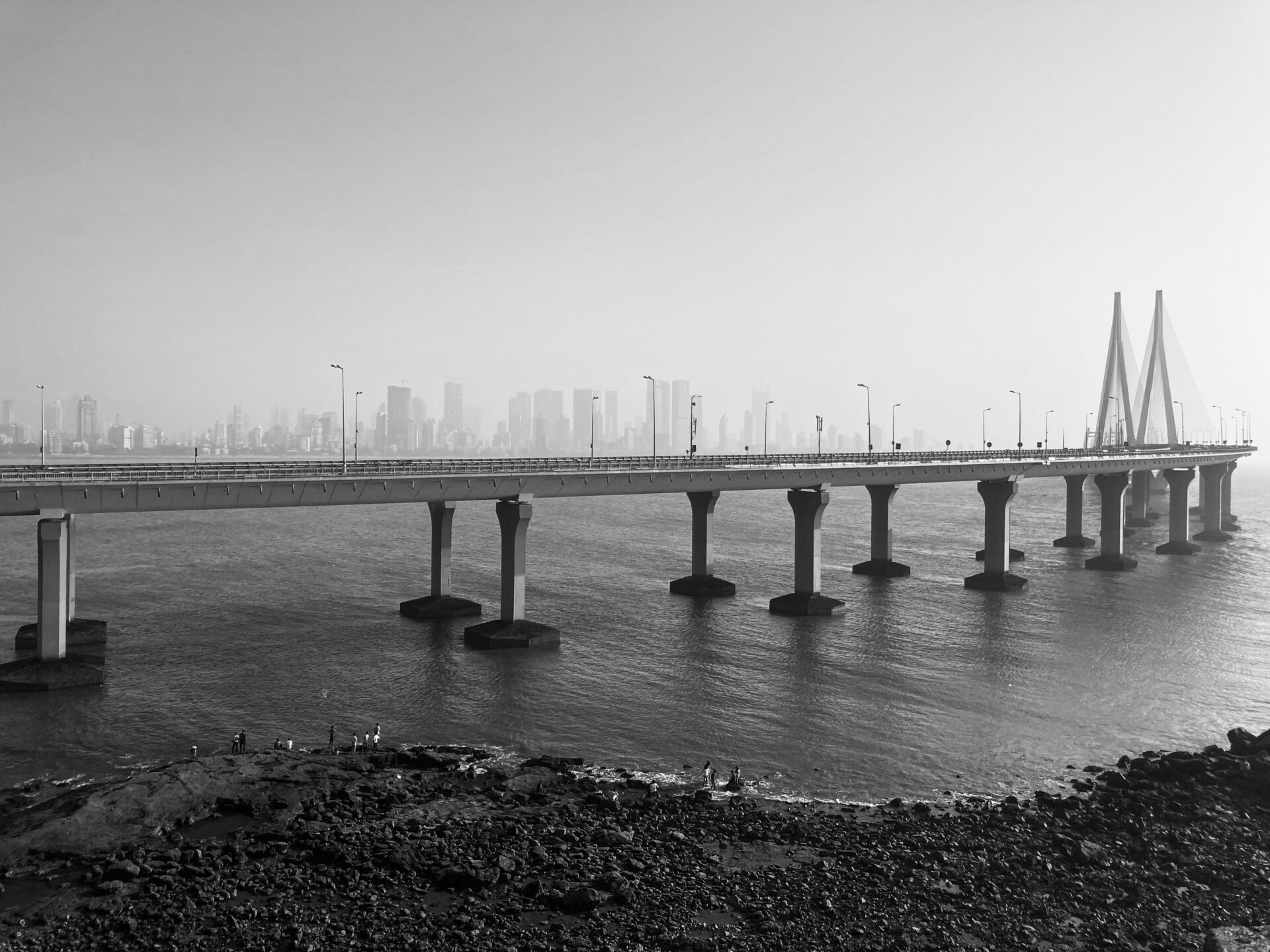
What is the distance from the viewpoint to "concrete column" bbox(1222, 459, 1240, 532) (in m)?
127

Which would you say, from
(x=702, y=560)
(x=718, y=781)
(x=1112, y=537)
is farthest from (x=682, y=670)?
(x=1112, y=537)

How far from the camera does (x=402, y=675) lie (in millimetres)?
41062

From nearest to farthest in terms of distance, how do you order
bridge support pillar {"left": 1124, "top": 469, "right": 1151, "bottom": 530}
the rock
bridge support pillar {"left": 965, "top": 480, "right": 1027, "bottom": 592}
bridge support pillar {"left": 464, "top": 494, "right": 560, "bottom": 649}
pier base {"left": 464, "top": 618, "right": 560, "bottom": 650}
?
1. the rock
2. pier base {"left": 464, "top": 618, "right": 560, "bottom": 650}
3. bridge support pillar {"left": 464, "top": 494, "right": 560, "bottom": 649}
4. bridge support pillar {"left": 965, "top": 480, "right": 1027, "bottom": 592}
5. bridge support pillar {"left": 1124, "top": 469, "right": 1151, "bottom": 530}

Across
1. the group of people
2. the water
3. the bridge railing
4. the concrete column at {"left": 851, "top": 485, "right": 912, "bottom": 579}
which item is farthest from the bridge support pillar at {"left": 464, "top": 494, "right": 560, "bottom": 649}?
the concrete column at {"left": 851, "top": 485, "right": 912, "bottom": 579}

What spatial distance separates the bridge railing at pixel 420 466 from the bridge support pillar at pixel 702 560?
206 inches

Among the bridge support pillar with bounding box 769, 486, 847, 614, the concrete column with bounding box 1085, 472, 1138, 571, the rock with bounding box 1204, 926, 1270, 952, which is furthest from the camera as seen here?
the concrete column with bounding box 1085, 472, 1138, 571

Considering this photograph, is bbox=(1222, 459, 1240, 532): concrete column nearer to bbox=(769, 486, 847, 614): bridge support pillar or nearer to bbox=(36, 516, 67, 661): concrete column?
bbox=(769, 486, 847, 614): bridge support pillar

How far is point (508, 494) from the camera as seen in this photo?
1940 inches

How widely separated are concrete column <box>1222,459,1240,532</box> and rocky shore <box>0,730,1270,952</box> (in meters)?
119

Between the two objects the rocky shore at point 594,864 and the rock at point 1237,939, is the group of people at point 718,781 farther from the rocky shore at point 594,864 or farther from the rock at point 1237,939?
the rock at point 1237,939

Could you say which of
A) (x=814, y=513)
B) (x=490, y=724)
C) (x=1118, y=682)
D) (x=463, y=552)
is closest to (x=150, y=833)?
(x=490, y=724)

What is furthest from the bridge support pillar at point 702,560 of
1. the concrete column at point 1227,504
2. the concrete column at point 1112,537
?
the concrete column at point 1227,504

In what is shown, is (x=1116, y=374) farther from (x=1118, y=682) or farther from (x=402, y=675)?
(x=402, y=675)

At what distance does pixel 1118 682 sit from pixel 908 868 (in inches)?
1066
